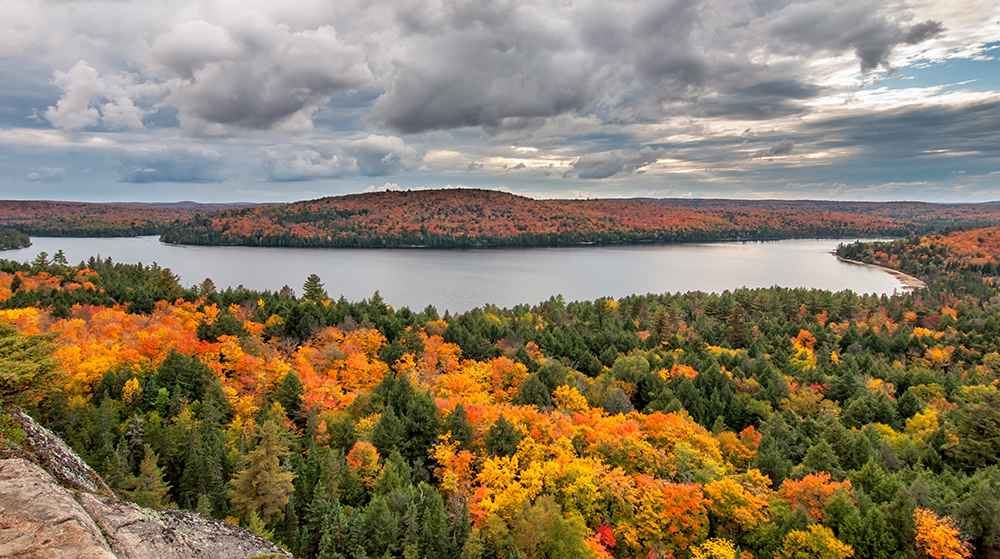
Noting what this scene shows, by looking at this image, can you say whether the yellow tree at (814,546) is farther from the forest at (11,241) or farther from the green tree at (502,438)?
the forest at (11,241)

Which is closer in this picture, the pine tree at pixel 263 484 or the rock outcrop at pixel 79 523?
the rock outcrop at pixel 79 523

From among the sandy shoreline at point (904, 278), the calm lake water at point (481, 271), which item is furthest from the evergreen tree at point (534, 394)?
the sandy shoreline at point (904, 278)

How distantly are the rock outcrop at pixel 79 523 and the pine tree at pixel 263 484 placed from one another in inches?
568

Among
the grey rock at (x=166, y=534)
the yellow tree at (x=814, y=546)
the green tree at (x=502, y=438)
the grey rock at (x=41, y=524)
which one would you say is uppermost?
the grey rock at (x=41, y=524)

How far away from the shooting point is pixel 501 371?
49594 mm

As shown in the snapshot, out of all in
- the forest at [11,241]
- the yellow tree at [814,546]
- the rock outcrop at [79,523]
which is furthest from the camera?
the forest at [11,241]

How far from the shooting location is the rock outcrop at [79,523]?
675 centimetres

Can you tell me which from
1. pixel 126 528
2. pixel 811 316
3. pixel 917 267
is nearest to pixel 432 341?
pixel 126 528

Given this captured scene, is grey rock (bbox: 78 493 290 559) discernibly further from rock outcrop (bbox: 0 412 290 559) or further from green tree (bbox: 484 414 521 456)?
green tree (bbox: 484 414 521 456)

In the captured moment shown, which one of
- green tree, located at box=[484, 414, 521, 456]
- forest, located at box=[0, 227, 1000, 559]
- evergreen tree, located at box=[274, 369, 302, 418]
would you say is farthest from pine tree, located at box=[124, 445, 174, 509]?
green tree, located at box=[484, 414, 521, 456]

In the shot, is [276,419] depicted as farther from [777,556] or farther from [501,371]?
[777,556]

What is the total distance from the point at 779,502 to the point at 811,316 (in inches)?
2817

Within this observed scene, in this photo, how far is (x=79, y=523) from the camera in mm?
7211

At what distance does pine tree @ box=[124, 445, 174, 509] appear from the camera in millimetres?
22828
